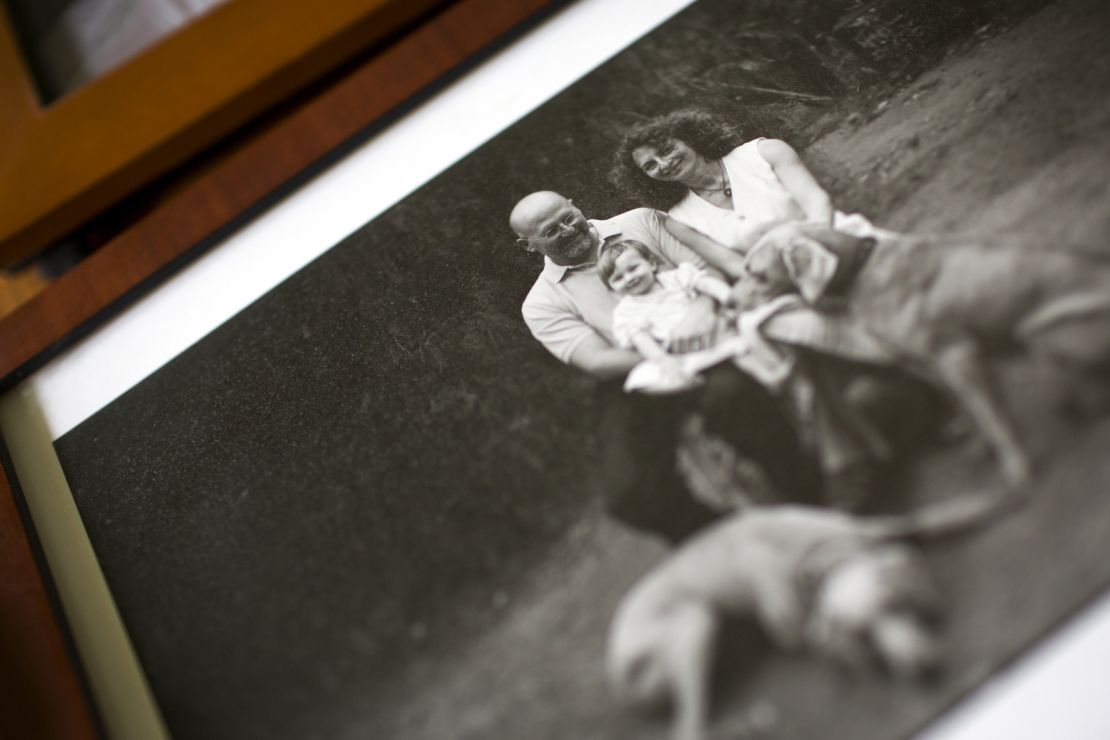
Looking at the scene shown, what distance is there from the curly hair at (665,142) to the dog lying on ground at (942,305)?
16cm

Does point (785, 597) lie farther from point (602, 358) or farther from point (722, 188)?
point (722, 188)

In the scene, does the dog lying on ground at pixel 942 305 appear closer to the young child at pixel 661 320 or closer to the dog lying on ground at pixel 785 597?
the young child at pixel 661 320

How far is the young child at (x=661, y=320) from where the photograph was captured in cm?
94

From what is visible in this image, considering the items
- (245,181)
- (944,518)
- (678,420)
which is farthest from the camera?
(245,181)

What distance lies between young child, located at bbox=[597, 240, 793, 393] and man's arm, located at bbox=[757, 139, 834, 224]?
142 mm

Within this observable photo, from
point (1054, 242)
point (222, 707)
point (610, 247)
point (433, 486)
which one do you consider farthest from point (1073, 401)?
point (222, 707)

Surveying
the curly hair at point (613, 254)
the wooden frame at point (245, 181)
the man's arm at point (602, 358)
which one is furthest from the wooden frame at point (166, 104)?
the man's arm at point (602, 358)

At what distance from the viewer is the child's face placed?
1.04 metres

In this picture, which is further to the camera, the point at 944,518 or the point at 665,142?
the point at 665,142

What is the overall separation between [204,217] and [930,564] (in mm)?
1109

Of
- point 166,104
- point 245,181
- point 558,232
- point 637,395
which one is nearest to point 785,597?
point 637,395

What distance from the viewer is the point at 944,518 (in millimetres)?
783

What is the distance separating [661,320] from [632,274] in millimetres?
80

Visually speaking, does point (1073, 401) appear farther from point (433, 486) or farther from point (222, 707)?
point (222, 707)
